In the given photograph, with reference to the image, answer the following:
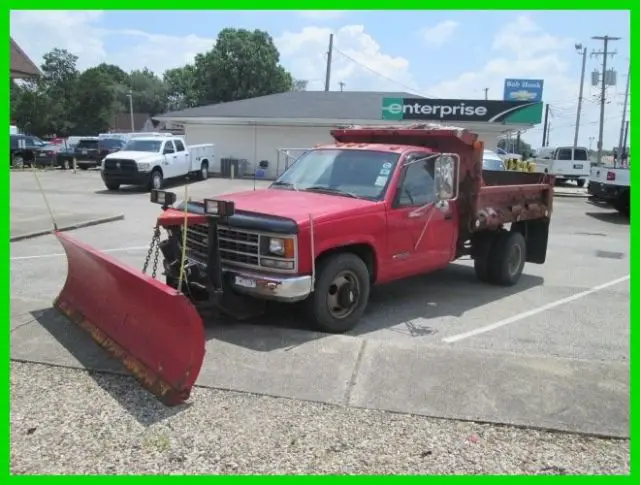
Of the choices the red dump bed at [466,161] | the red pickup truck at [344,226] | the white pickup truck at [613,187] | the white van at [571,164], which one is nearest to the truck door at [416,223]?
the red pickup truck at [344,226]

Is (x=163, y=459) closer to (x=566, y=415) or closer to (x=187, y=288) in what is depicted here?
(x=187, y=288)

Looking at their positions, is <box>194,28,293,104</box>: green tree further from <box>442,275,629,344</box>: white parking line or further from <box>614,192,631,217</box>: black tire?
<box>442,275,629,344</box>: white parking line

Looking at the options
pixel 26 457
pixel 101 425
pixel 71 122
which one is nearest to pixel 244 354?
pixel 101 425

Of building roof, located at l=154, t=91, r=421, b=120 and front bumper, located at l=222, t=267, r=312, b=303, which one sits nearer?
front bumper, located at l=222, t=267, r=312, b=303

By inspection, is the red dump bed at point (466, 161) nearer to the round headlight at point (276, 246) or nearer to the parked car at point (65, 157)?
the round headlight at point (276, 246)

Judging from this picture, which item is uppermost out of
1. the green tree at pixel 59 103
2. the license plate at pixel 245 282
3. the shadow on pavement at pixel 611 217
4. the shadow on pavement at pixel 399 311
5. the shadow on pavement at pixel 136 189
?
the green tree at pixel 59 103

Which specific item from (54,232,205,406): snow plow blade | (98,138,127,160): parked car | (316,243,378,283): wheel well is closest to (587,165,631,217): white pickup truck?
(316,243,378,283): wheel well

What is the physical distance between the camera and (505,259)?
26.8 feet

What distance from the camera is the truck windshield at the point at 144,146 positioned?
22.8 metres

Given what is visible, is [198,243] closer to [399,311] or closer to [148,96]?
[399,311]

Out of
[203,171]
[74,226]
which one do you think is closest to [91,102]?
[203,171]

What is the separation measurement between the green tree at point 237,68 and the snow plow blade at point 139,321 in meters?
62.5

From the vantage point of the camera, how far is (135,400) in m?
4.27

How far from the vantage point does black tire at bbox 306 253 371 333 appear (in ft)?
18.5
